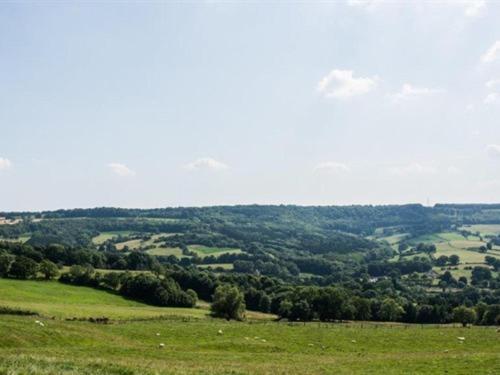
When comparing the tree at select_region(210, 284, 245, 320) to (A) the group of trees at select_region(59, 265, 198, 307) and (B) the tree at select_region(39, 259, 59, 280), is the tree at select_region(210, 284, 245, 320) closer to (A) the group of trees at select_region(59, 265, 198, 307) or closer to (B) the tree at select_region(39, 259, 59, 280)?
(A) the group of trees at select_region(59, 265, 198, 307)

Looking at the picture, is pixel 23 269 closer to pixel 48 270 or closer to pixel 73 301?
pixel 48 270

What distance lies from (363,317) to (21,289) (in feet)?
246

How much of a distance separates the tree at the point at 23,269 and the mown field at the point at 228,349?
47532mm

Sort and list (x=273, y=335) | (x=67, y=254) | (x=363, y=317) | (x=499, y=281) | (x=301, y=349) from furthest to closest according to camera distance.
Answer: (x=499, y=281) < (x=67, y=254) < (x=363, y=317) < (x=273, y=335) < (x=301, y=349)

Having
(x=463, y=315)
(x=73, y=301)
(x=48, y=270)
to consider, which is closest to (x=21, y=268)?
(x=48, y=270)

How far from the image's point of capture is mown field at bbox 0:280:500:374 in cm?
3083

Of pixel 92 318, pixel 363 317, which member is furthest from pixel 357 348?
pixel 363 317

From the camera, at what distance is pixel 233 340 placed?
53781 mm

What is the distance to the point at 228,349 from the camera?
49094 millimetres

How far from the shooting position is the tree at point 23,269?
4715 inches

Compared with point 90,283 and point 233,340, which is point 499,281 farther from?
point 233,340

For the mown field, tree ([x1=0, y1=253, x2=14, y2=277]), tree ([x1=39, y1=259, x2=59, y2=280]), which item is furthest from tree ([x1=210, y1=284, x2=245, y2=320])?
tree ([x1=0, y1=253, x2=14, y2=277])

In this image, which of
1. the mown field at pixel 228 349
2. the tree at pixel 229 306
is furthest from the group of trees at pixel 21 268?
the tree at pixel 229 306

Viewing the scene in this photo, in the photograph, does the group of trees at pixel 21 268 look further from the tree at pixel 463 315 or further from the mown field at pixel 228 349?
the tree at pixel 463 315
